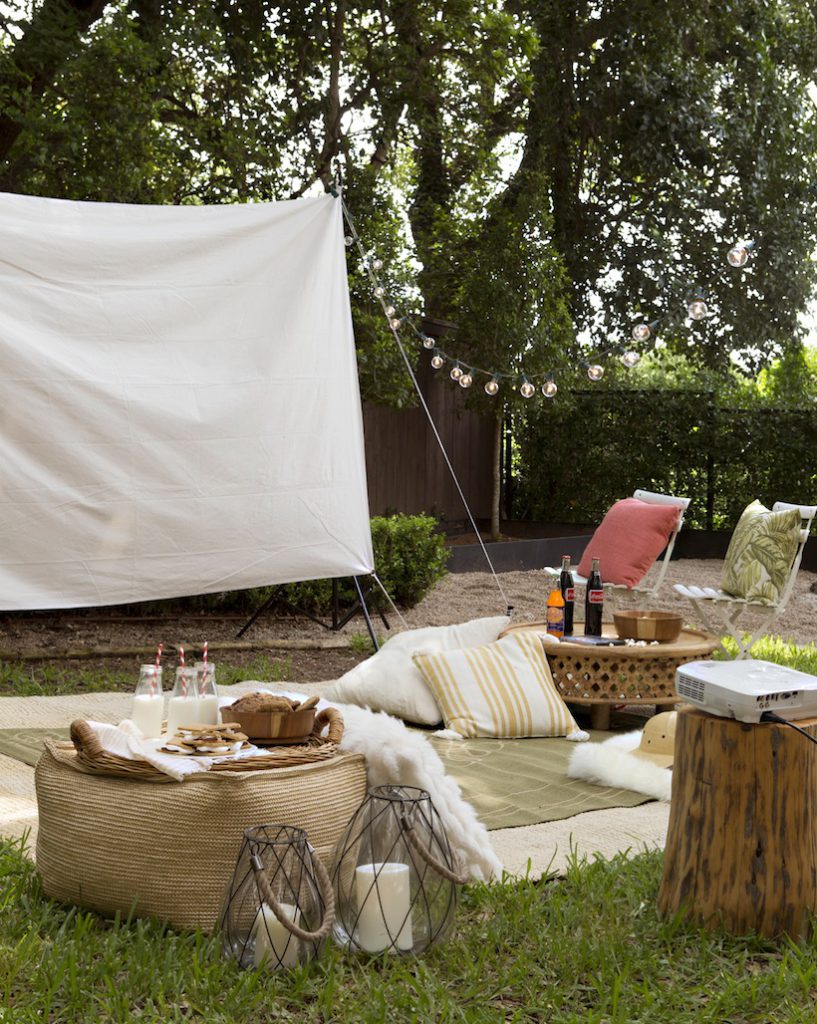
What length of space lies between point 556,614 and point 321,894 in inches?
90.3

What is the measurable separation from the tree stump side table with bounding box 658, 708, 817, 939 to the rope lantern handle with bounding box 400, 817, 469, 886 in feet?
1.51

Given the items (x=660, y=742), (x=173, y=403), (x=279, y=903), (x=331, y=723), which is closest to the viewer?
(x=279, y=903)

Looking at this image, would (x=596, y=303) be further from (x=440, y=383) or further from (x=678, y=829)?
(x=678, y=829)

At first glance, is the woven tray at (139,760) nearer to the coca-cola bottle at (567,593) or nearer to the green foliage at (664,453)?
the coca-cola bottle at (567,593)

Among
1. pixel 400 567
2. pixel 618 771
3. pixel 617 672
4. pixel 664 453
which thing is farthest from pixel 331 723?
pixel 664 453

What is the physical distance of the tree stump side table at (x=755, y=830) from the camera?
2.11 meters

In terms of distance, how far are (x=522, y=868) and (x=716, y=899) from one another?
1.71 ft

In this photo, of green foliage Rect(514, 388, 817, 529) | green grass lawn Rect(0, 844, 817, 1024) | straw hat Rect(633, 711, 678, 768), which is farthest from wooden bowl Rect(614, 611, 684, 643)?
green foliage Rect(514, 388, 817, 529)

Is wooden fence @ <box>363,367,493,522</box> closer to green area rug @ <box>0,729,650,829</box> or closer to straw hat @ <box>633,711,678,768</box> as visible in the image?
green area rug @ <box>0,729,650,829</box>

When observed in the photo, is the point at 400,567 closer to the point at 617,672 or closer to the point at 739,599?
the point at 739,599

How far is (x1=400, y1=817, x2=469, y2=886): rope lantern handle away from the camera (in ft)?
6.51

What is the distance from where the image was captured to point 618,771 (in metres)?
3.28

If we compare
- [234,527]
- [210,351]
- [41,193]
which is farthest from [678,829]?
[41,193]

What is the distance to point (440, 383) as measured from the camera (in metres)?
9.75
